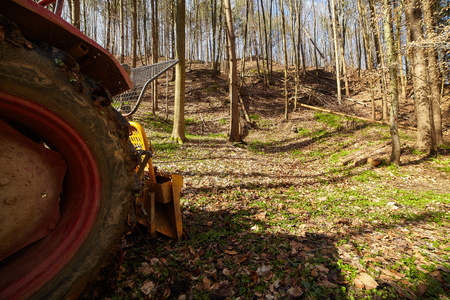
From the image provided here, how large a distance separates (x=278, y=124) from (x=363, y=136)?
16.9 feet

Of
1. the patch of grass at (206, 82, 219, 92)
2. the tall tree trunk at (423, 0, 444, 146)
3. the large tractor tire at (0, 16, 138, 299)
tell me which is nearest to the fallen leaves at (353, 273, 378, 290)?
the large tractor tire at (0, 16, 138, 299)

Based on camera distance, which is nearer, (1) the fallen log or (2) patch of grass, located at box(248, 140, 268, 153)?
(1) the fallen log

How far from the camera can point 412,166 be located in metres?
6.95

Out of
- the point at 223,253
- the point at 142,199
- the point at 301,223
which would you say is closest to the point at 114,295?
the point at 142,199

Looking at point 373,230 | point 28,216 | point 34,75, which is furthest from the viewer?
point 373,230

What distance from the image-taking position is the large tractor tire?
118 cm

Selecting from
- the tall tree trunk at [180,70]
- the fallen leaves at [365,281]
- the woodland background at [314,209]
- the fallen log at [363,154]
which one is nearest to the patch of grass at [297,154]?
the woodland background at [314,209]

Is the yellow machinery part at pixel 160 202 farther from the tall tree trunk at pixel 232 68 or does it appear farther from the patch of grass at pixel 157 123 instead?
the patch of grass at pixel 157 123

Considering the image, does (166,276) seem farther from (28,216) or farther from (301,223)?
(301,223)

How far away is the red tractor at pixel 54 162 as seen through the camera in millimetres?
1190

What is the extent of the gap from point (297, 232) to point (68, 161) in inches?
116

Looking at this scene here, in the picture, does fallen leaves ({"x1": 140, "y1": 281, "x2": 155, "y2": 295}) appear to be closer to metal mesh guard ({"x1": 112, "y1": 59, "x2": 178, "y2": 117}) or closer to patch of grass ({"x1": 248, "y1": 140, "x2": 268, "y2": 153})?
metal mesh guard ({"x1": 112, "y1": 59, "x2": 178, "y2": 117})

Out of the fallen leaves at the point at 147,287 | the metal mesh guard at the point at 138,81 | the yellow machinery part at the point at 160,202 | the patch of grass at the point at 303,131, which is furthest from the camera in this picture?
the patch of grass at the point at 303,131

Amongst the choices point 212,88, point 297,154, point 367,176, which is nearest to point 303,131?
point 297,154
